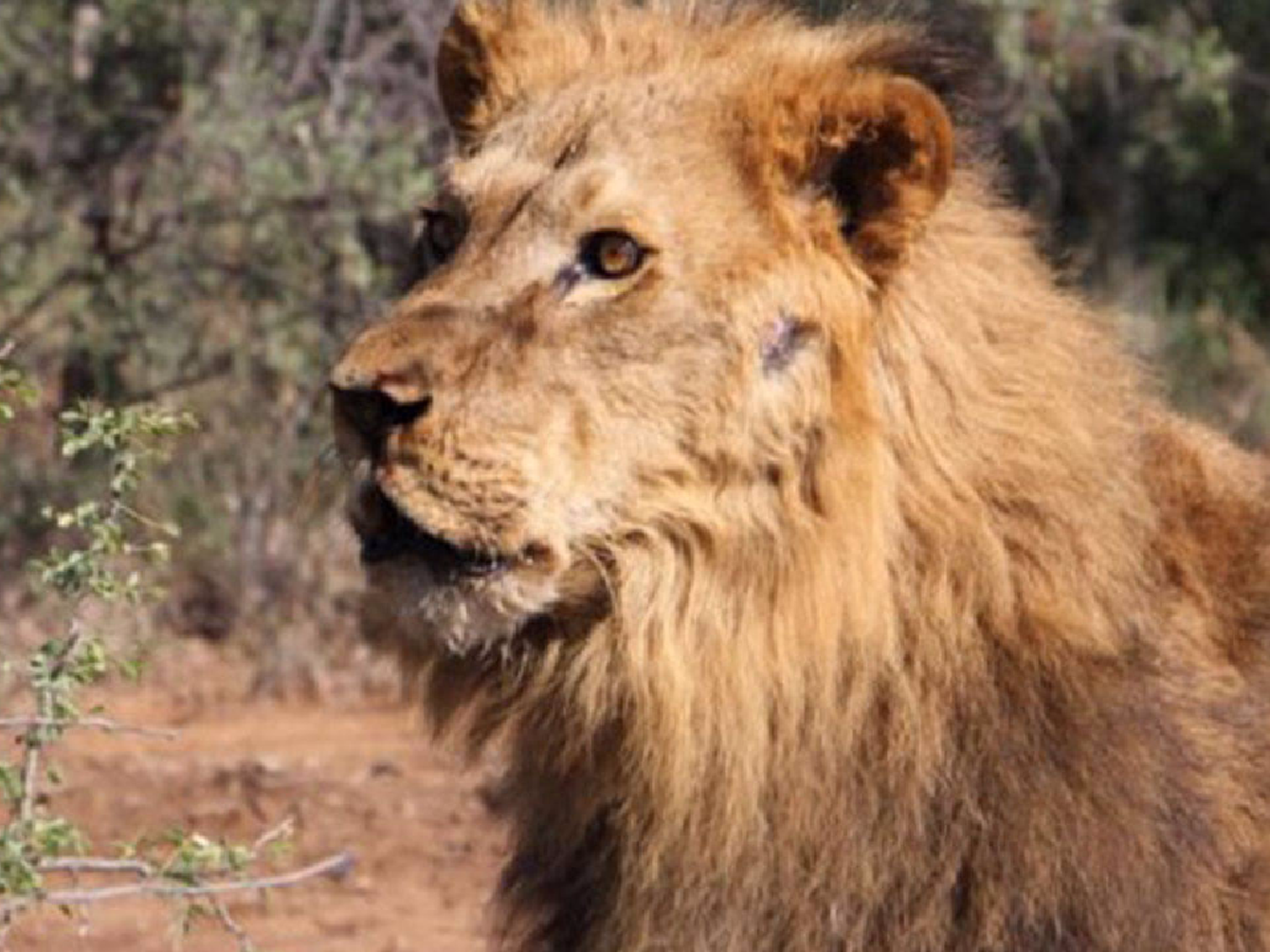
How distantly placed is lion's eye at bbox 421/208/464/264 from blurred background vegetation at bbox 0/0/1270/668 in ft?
13.6

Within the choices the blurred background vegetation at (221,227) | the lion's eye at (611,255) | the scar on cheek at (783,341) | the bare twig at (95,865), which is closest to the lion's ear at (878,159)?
the scar on cheek at (783,341)

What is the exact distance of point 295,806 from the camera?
8.16m

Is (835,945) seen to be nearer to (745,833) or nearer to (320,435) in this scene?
(745,833)

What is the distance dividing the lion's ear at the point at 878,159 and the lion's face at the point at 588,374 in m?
0.03

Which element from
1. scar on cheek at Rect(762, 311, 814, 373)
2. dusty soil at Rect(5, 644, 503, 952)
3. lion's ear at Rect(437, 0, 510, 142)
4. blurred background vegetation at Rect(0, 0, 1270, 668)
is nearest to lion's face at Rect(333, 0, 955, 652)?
scar on cheek at Rect(762, 311, 814, 373)

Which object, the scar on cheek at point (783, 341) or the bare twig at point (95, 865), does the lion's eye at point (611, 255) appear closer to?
the scar on cheek at point (783, 341)

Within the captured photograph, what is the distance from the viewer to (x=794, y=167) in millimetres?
4836

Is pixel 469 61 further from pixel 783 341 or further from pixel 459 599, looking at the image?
pixel 459 599

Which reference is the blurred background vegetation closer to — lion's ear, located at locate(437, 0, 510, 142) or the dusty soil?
the dusty soil

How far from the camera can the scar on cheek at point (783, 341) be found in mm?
4754

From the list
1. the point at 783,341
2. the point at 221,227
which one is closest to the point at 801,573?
the point at 783,341

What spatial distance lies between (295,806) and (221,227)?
2.18 metres

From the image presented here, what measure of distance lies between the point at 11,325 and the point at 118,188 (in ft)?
1.91

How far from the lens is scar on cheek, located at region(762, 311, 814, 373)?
4754 mm
